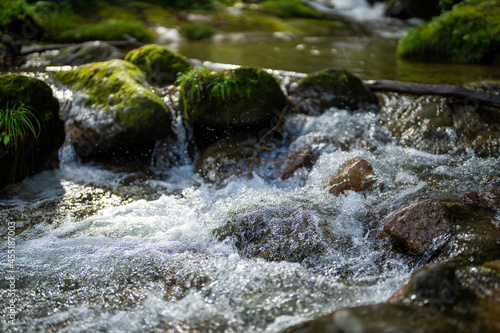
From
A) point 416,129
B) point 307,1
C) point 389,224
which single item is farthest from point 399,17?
point 389,224

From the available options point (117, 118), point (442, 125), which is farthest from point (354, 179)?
point (117, 118)

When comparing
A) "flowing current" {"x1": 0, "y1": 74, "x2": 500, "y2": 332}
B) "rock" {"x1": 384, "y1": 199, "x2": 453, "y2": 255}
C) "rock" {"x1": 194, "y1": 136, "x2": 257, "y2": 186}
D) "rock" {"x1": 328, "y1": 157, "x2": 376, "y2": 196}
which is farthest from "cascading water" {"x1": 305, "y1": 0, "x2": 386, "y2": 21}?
"rock" {"x1": 384, "y1": 199, "x2": 453, "y2": 255}

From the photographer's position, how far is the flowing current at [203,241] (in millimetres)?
2574

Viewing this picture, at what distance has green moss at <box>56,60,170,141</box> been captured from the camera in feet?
18.2

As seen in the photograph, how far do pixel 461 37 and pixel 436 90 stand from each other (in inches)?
179

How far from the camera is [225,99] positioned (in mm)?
5609

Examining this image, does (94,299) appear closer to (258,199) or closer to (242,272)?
(242,272)

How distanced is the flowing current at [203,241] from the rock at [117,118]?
374 millimetres

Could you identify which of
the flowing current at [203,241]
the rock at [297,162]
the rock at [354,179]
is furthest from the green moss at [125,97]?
the rock at [354,179]

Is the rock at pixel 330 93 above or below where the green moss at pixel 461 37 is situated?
below

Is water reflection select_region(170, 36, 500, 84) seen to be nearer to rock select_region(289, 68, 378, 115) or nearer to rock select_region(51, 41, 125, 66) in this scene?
rock select_region(289, 68, 378, 115)

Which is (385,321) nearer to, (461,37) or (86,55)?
(86,55)

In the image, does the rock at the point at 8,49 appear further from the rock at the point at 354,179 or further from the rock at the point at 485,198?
the rock at the point at 485,198

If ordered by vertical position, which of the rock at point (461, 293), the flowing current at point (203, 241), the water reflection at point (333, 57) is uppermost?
the water reflection at point (333, 57)
